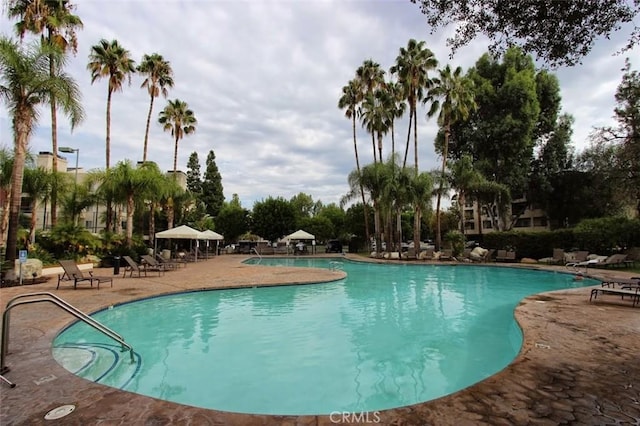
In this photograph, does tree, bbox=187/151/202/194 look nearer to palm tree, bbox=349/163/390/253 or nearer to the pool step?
palm tree, bbox=349/163/390/253

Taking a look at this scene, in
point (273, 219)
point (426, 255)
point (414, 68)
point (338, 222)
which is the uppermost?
point (414, 68)

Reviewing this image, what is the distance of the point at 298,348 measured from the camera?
6844mm

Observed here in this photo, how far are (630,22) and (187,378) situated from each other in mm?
8338

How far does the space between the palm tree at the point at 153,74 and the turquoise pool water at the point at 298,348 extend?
66.3 feet

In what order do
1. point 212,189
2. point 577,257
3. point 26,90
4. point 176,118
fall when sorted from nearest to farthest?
point 26,90
point 577,257
point 176,118
point 212,189

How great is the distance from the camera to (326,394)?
4.96 meters

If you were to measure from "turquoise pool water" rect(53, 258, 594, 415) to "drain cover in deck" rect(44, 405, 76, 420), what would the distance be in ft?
5.27

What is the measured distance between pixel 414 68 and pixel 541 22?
2313 cm

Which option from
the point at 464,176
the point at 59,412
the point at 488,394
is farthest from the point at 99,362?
the point at 464,176

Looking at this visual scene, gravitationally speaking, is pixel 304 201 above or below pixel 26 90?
above

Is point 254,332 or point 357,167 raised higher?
point 357,167

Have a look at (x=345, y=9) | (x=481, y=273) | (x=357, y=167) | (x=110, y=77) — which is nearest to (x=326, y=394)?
(x=345, y=9)

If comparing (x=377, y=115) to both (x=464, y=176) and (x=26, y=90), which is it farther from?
(x=26, y=90)

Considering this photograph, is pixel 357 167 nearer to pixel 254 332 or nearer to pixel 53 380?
pixel 254 332
